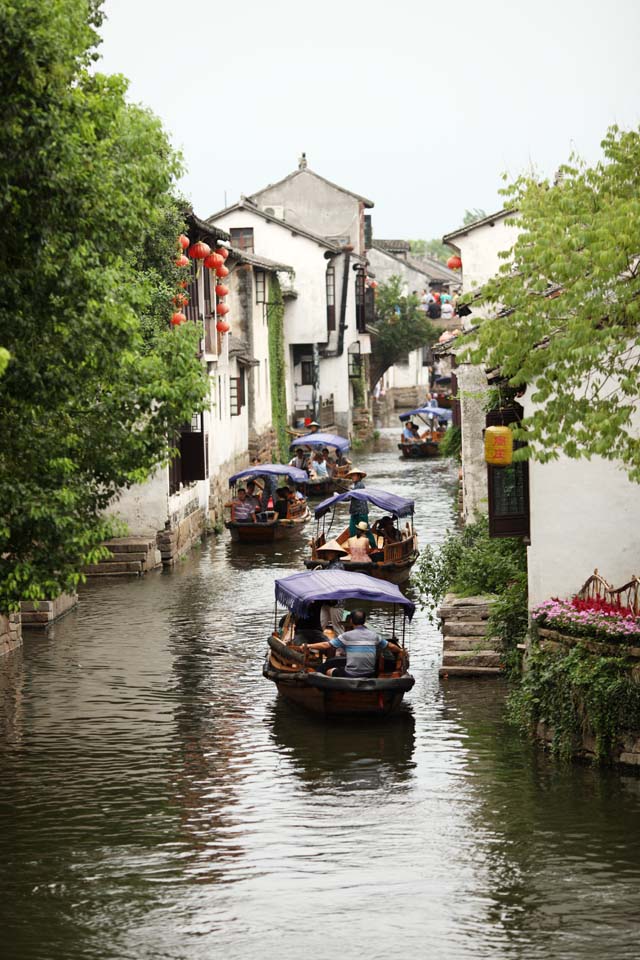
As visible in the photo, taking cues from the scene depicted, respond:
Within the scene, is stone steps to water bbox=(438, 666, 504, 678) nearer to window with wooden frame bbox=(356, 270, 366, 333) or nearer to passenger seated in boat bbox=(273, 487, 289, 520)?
passenger seated in boat bbox=(273, 487, 289, 520)

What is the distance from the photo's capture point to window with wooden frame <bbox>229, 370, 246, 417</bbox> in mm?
43375

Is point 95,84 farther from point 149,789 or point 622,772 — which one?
point 622,772

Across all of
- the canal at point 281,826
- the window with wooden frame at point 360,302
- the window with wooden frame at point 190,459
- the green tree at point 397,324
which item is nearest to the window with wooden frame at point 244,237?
the window with wooden frame at point 360,302

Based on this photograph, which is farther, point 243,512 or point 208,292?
point 208,292

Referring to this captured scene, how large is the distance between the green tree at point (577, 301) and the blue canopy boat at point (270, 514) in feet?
65.0

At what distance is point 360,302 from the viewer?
216 feet

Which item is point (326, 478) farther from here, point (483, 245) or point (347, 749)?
point (347, 749)

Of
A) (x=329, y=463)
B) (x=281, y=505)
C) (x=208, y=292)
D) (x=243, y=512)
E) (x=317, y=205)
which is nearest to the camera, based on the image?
(x=243, y=512)

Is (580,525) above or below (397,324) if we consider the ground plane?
below

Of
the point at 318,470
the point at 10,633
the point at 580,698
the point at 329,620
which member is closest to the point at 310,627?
the point at 329,620

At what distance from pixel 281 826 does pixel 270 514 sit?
69.3ft

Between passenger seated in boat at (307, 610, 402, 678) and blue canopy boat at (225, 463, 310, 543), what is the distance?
16.1 metres

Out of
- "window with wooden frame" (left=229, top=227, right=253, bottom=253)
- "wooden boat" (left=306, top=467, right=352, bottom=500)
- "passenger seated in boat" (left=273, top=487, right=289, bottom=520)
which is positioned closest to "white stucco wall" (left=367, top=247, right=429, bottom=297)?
"window with wooden frame" (left=229, top=227, right=253, bottom=253)

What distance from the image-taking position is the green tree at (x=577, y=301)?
→ 13.6 m
